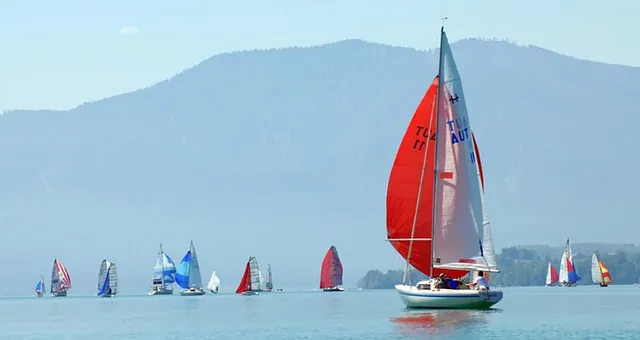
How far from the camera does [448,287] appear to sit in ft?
263

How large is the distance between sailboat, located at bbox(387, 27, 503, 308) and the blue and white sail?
11143 centimetres

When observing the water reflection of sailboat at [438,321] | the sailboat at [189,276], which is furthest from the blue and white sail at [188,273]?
the water reflection of sailboat at [438,321]

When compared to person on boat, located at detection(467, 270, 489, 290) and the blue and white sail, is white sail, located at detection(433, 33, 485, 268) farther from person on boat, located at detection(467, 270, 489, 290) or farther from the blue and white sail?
the blue and white sail

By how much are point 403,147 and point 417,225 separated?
4.67 meters

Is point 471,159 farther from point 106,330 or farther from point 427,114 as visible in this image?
point 106,330

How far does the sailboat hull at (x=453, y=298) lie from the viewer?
7888 cm

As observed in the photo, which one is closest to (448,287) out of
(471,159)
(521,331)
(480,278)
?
(480,278)

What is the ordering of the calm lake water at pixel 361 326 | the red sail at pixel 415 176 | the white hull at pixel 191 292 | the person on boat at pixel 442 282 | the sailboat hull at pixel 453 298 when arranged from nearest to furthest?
1. the calm lake water at pixel 361 326
2. the sailboat hull at pixel 453 298
3. the person on boat at pixel 442 282
4. the red sail at pixel 415 176
5. the white hull at pixel 191 292

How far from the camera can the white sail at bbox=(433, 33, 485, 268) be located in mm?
80500

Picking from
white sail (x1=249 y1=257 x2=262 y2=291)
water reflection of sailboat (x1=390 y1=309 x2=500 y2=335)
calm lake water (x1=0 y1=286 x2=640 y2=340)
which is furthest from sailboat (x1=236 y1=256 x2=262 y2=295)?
water reflection of sailboat (x1=390 y1=309 x2=500 y2=335)

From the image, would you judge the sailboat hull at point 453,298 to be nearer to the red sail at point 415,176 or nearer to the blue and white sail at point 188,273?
the red sail at point 415,176

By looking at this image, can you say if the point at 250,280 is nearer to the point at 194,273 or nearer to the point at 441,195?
the point at 194,273

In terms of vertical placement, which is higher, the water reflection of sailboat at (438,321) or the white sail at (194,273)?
the white sail at (194,273)

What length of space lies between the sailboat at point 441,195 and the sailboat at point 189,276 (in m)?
111
